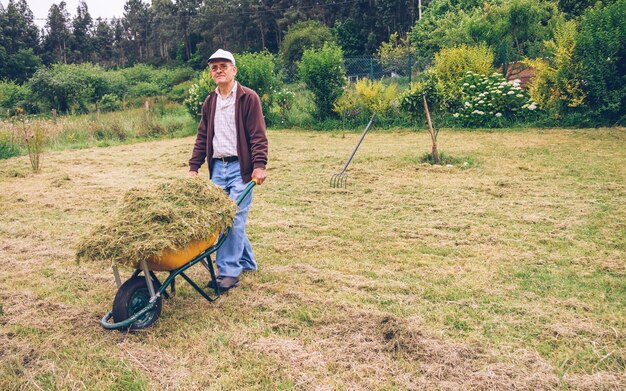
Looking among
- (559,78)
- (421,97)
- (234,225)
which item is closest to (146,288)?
(234,225)

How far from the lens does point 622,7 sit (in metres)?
10.7

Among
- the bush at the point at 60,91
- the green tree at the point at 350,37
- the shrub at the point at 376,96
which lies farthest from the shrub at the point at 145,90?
the shrub at the point at 376,96

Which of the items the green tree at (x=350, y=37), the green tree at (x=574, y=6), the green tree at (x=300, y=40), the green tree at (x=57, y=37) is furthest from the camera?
the green tree at (x=57, y=37)

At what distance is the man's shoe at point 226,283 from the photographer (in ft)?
11.6

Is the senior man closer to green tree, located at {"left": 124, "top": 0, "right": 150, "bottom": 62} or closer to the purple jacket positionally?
the purple jacket

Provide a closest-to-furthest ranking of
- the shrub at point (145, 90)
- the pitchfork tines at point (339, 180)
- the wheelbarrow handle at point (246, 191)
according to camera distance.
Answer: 1. the wheelbarrow handle at point (246, 191)
2. the pitchfork tines at point (339, 180)
3. the shrub at point (145, 90)

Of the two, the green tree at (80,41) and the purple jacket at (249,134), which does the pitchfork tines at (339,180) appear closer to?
the purple jacket at (249,134)

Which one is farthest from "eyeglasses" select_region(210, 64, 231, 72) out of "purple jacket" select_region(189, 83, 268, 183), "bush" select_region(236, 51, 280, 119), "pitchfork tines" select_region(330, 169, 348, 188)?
"bush" select_region(236, 51, 280, 119)

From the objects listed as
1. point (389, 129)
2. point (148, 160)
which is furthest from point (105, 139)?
point (389, 129)

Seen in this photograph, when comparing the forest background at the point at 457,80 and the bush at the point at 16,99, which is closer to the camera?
the forest background at the point at 457,80

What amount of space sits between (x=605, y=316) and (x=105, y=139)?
14015mm

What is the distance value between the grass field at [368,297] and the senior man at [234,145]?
0.26 metres

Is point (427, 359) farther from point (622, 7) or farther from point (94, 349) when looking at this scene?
point (622, 7)

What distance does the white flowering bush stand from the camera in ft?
40.6
